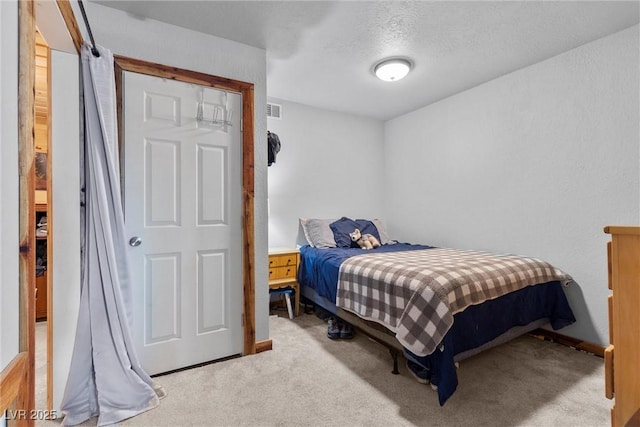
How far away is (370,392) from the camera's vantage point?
187cm

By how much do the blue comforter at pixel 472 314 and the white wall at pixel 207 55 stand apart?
2.25ft

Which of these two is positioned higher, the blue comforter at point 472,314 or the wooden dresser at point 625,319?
the wooden dresser at point 625,319

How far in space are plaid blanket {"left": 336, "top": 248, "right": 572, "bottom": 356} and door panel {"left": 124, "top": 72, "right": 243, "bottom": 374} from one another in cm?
94

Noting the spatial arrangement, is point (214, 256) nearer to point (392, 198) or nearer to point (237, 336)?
point (237, 336)

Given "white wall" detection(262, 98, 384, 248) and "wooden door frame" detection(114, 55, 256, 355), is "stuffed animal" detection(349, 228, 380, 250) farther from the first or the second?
"wooden door frame" detection(114, 55, 256, 355)

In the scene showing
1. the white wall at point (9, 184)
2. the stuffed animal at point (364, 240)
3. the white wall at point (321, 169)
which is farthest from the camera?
the white wall at point (321, 169)

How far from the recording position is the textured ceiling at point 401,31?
2.02m

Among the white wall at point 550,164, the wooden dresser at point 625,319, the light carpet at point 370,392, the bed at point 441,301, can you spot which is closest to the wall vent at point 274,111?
the bed at point 441,301

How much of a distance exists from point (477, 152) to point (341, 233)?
1718 mm

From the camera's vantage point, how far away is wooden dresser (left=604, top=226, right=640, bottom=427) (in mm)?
905

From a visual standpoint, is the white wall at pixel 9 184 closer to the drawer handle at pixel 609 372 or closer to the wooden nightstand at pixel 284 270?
the drawer handle at pixel 609 372

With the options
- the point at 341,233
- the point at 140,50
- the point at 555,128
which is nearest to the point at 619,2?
the point at 555,128

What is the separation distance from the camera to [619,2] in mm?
1994

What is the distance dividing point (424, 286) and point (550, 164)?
1833mm
